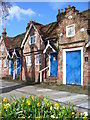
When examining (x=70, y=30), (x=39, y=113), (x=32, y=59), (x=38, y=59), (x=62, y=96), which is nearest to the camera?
(x=39, y=113)

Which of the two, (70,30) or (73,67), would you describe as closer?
(73,67)

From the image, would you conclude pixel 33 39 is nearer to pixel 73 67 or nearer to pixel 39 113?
pixel 73 67

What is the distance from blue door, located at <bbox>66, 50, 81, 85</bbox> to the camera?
1147 cm

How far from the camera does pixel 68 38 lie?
40.3 feet

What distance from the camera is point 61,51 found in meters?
12.8

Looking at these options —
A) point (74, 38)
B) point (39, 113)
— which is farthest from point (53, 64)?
point (39, 113)

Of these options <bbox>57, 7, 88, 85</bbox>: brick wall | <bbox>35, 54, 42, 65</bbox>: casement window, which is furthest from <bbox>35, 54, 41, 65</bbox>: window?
<bbox>57, 7, 88, 85</bbox>: brick wall

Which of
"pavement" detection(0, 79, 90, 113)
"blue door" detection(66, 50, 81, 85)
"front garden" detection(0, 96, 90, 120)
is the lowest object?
"pavement" detection(0, 79, 90, 113)

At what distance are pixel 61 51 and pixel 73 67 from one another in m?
1.77

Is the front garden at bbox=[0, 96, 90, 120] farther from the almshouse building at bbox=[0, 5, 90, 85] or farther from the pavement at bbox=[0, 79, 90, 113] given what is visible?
the almshouse building at bbox=[0, 5, 90, 85]

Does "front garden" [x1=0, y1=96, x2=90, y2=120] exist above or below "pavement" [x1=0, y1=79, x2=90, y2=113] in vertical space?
above

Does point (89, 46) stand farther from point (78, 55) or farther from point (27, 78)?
point (27, 78)

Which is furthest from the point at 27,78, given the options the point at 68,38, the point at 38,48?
the point at 68,38

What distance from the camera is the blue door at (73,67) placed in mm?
11469
